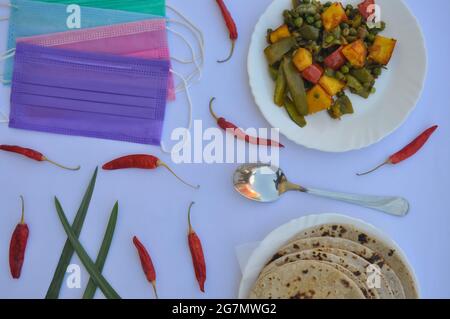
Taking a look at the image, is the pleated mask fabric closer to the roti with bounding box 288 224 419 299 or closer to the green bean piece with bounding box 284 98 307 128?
the green bean piece with bounding box 284 98 307 128

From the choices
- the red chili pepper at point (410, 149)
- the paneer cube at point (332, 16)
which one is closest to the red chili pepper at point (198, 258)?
the red chili pepper at point (410, 149)

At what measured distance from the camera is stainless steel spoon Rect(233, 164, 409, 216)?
4.99 ft

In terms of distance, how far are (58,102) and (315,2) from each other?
90cm

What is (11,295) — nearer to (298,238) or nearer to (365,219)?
(298,238)

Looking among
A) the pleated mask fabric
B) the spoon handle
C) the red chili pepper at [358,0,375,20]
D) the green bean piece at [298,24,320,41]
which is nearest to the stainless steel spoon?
the spoon handle

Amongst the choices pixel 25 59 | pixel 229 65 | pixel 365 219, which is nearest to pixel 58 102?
pixel 25 59

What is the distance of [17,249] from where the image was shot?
1488 mm

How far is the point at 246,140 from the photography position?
5.11 feet

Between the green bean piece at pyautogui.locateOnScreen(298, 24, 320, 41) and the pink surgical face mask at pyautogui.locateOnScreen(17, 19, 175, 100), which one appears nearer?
the green bean piece at pyautogui.locateOnScreen(298, 24, 320, 41)

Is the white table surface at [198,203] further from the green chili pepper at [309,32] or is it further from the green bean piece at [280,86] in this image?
the green chili pepper at [309,32]

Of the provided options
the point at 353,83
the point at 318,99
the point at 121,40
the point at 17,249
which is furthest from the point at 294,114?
the point at 17,249

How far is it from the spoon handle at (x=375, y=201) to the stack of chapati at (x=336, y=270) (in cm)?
13

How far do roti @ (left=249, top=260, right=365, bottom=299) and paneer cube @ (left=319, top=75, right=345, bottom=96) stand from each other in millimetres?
541

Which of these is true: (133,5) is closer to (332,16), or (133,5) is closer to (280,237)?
(332,16)
